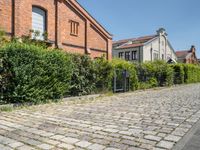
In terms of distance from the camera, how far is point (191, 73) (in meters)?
33.9

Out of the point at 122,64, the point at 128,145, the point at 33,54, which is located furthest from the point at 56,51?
the point at 128,145

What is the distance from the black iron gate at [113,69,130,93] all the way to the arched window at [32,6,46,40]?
6900 millimetres

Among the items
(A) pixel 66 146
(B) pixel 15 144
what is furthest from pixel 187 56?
(B) pixel 15 144

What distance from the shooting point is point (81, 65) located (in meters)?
13.4

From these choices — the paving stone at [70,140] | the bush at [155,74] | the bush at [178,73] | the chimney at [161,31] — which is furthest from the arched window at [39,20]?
the chimney at [161,31]

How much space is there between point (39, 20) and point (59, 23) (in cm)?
203

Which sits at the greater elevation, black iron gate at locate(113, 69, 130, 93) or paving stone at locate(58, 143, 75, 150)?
black iron gate at locate(113, 69, 130, 93)

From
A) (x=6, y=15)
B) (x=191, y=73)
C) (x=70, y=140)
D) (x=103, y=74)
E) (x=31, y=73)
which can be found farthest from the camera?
(x=191, y=73)

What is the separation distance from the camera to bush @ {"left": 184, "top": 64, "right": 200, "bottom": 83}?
3170 cm

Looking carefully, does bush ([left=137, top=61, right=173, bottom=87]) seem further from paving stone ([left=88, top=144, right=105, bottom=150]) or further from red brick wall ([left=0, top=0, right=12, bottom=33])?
paving stone ([left=88, top=144, right=105, bottom=150])

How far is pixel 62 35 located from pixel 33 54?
37.7 feet

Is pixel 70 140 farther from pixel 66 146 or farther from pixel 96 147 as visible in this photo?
pixel 96 147

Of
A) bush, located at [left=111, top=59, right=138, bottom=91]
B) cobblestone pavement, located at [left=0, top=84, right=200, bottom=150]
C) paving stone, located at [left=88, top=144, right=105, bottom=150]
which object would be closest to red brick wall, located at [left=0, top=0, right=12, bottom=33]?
bush, located at [left=111, top=59, right=138, bottom=91]

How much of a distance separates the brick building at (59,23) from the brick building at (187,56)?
46565 mm
